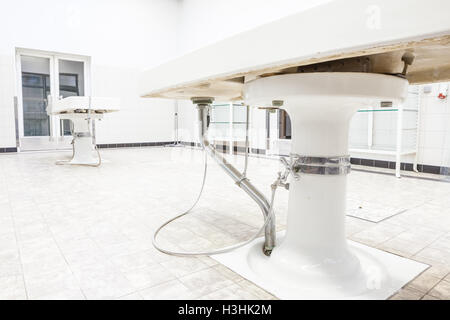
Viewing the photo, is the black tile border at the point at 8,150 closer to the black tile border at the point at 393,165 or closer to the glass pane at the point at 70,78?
the glass pane at the point at 70,78

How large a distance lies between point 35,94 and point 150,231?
4.32 m

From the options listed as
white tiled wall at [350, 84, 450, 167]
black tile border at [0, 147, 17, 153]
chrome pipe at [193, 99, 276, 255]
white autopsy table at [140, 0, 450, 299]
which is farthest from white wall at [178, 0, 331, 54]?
white autopsy table at [140, 0, 450, 299]

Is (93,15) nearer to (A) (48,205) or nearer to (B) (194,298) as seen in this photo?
(A) (48,205)

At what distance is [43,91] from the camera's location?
4688 mm

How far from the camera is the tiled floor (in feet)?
2.44

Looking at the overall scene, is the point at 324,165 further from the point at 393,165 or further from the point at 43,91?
the point at 43,91

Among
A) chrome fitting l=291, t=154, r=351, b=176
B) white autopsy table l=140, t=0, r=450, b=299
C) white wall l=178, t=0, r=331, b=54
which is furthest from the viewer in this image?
white wall l=178, t=0, r=331, b=54

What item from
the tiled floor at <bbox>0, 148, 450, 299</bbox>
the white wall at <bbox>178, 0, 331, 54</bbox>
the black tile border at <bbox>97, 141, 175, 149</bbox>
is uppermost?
the white wall at <bbox>178, 0, 331, 54</bbox>

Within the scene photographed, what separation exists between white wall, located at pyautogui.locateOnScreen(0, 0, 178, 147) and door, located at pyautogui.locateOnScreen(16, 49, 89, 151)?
0.14m

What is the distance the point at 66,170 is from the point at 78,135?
1.81 ft

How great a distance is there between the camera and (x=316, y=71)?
0.60 metres

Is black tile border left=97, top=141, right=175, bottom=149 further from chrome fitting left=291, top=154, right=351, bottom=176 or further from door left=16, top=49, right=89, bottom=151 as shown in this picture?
chrome fitting left=291, top=154, right=351, bottom=176

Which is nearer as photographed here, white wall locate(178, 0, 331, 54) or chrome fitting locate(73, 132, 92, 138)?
chrome fitting locate(73, 132, 92, 138)
